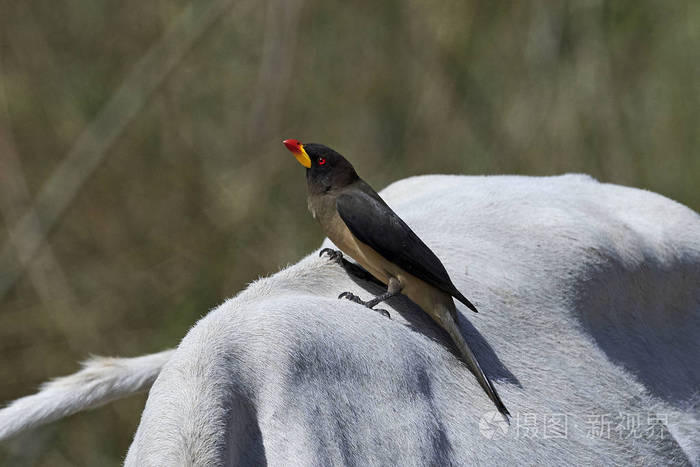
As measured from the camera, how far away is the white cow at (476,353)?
4.37ft

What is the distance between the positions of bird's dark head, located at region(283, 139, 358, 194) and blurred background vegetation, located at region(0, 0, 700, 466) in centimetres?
321

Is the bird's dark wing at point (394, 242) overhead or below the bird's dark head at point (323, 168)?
below

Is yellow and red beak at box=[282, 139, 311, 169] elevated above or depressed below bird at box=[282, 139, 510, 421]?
above

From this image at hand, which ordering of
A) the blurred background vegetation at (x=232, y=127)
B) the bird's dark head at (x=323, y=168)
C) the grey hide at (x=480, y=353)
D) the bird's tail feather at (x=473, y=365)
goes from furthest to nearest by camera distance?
the blurred background vegetation at (x=232, y=127)
the bird's dark head at (x=323, y=168)
the bird's tail feather at (x=473, y=365)
the grey hide at (x=480, y=353)

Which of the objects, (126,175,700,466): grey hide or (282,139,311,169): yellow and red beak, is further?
(282,139,311,169): yellow and red beak

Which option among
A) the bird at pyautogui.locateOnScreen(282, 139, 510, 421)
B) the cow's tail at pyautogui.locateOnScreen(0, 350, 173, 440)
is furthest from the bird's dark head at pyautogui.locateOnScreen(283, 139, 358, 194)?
the cow's tail at pyautogui.locateOnScreen(0, 350, 173, 440)

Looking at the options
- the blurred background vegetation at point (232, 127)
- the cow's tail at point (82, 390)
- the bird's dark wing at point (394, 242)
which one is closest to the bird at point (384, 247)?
the bird's dark wing at point (394, 242)

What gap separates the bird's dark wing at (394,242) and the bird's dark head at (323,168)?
11 cm

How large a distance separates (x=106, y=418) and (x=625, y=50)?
368cm

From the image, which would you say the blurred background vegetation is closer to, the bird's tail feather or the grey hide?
the grey hide

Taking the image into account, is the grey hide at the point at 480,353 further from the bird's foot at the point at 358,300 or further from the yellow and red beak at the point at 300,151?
the yellow and red beak at the point at 300,151

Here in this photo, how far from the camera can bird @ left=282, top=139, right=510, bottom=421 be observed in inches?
→ 63.2

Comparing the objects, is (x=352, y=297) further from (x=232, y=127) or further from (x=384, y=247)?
(x=232, y=127)

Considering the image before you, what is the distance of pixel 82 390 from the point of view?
1.82 meters
